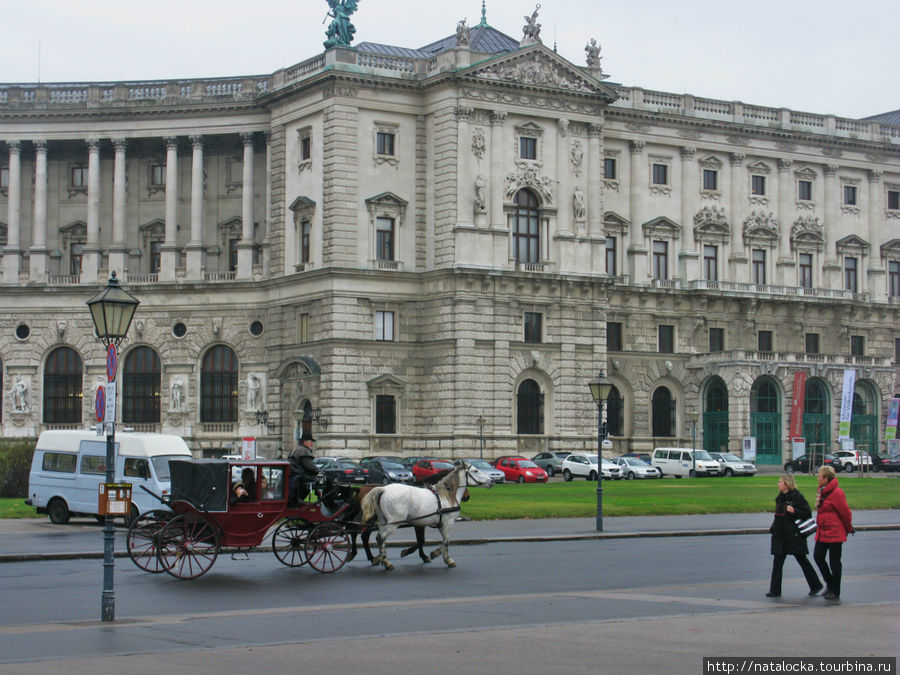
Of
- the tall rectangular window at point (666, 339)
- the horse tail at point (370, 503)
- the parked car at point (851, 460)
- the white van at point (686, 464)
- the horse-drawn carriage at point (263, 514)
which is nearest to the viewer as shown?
the horse-drawn carriage at point (263, 514)

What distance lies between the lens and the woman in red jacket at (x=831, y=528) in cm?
2369

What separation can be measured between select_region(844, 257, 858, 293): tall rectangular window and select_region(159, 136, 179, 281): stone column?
50.0 metres

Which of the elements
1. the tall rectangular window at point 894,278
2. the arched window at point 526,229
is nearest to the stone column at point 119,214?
the arched window at point 526,229

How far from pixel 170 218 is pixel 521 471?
32.0 metres

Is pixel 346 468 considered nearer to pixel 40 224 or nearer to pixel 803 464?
pixel 40 224

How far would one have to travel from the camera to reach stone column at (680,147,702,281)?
Answer: 98062 millimetres

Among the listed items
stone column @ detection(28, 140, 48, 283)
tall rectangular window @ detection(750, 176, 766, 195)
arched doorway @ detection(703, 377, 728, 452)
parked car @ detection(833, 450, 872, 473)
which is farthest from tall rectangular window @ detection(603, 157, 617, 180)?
stone column @ detection(28, 140, 48, 283)

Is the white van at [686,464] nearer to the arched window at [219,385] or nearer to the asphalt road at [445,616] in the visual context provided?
the arched window at [219,385]

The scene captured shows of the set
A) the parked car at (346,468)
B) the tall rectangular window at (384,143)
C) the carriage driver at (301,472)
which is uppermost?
the tall rectangular window at (384,143)

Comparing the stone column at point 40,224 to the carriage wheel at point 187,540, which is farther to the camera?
the stone column at point 40,224

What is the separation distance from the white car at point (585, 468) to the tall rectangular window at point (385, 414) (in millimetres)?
11122

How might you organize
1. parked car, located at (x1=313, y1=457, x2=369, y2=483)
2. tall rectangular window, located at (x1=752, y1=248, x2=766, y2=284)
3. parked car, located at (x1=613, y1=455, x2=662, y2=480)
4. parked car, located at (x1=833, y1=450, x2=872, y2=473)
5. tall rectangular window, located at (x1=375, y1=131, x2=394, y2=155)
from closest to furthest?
parked car, located at (x1=313, y1=457, x2=369, y2=483) < parked car, located at (x1=613, y1=455, x2=662, y2=480) < tall rectangular window, located at (x1=375, y1=131, x2=394, y2=155) < parked car, located at (x1=833, y1=450, x2=872, y2=473) < tall rectangular window, located at (x1=752, y1=248, x2=766, y2=284)

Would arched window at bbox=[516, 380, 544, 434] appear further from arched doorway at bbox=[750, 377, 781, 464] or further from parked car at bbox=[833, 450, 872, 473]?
parked car at bbox=[833, 450, 872, 473]

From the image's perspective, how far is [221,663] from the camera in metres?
17.1
